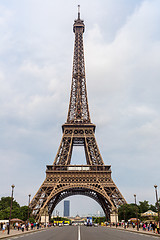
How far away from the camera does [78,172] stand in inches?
2645

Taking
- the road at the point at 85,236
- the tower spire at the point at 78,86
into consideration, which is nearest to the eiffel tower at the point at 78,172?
the tower spire at the point at 78,86

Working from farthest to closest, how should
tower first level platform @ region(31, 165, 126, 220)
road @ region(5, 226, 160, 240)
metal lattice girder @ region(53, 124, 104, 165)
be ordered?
metal lattice girder @ region(53, 124, 104, 165) < tower first level platform @ region(31, 165, 126, 220) < road @ region(5, 226, 160, 240)

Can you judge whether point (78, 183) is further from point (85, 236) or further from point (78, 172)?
point (85, 236)

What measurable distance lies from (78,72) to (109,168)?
1448 inches

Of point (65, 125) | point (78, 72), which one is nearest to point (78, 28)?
point (78, 72)

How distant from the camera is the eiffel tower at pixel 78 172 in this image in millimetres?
61688

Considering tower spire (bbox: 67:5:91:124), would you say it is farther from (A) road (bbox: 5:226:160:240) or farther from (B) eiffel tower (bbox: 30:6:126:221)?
(A) road (bbox: 5:226:160:240)

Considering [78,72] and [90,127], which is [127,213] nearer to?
[90,127]

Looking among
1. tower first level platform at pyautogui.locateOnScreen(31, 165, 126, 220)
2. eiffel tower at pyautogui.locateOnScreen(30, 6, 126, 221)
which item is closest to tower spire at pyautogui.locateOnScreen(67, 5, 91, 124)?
eiffel tower at pyautogui.locateOnScreen(30, 6, 126, 221)

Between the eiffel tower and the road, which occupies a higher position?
the eiffel tower

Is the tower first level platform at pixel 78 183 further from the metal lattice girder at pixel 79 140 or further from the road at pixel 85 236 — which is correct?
the road at pixel 85 236

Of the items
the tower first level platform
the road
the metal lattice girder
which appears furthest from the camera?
the metal lattice girder

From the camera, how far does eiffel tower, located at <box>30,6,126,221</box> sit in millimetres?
61688

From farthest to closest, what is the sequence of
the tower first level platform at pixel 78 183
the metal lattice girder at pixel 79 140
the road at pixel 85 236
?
the metal lattice girder at pixel 79 140 → the tower first level platform at pixel 78 183 → the road at pixel 85 236
